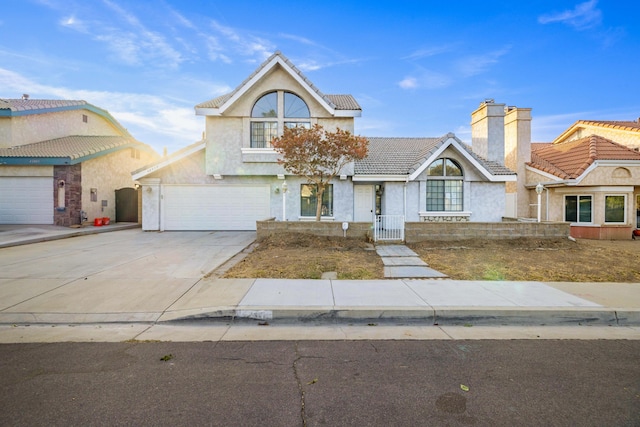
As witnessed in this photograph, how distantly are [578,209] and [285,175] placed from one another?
14274 millimetres

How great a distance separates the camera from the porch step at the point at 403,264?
24.3 feet

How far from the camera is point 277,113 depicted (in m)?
15.3

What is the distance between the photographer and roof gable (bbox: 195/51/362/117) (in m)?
14.5

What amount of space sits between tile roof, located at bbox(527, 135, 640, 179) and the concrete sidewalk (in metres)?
11.2

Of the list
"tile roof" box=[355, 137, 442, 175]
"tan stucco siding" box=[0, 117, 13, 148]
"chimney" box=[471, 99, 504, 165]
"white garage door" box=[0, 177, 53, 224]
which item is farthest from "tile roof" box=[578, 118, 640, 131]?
"tan stucco siding" box=[0, 117, 13, 148]

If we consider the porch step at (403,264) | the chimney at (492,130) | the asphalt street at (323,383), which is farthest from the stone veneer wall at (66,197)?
the chimney at (492,130)

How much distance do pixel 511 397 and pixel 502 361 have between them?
0.77 m

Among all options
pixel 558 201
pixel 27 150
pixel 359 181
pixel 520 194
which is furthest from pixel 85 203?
pixel 558 201

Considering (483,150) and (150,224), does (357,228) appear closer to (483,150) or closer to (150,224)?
(483,150)

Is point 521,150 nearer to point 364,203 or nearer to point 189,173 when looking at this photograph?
point 364,203

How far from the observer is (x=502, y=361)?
12.4 feet

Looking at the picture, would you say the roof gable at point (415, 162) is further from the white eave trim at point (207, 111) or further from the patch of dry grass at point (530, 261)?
the white eave trim at point (207, 111)

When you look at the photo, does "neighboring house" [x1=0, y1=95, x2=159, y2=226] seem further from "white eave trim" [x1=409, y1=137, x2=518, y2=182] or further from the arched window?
the arched window

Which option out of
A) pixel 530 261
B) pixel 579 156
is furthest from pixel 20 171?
pixel 579 156
